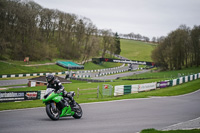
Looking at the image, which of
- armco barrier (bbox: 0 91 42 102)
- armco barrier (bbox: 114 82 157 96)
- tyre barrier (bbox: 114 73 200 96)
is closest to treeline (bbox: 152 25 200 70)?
tyre barrier (bbox: 114 73 200 96)

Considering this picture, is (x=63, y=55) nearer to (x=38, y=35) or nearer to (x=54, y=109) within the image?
(x=38, y=35)

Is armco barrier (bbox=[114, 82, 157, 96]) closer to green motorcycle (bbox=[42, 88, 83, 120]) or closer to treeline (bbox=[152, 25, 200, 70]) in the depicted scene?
green motorcycle (bbox=[42, 88, 83, 120])

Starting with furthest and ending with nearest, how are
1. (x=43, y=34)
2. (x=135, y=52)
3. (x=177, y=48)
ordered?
(x=135, y=52) → (x=43, y=34) → (x=177, y=48)

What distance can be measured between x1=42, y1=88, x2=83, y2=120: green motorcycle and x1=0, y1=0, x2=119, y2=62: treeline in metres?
46.7

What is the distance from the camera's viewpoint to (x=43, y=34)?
78.9 meters

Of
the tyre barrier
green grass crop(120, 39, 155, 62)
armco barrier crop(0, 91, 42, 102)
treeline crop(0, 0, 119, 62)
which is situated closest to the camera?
armco barrier crop(0, 91, 42, 102)

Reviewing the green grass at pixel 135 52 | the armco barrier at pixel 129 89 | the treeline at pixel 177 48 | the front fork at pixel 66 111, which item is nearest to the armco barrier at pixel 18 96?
the armco barrier at pixel 129 89

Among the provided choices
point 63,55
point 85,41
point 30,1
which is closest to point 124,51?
point 85,41

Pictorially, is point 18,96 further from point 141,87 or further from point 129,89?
point 141,87

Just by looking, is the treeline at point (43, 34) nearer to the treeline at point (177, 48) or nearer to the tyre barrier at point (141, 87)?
the treeline at point (177, 48)

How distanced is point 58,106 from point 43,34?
72453 mm

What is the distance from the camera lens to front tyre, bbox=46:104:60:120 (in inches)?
362

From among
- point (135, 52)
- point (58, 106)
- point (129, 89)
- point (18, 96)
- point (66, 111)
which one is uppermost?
point (135, 52)

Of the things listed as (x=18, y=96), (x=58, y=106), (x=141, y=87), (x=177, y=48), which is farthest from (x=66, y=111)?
(x=177, y=48)
